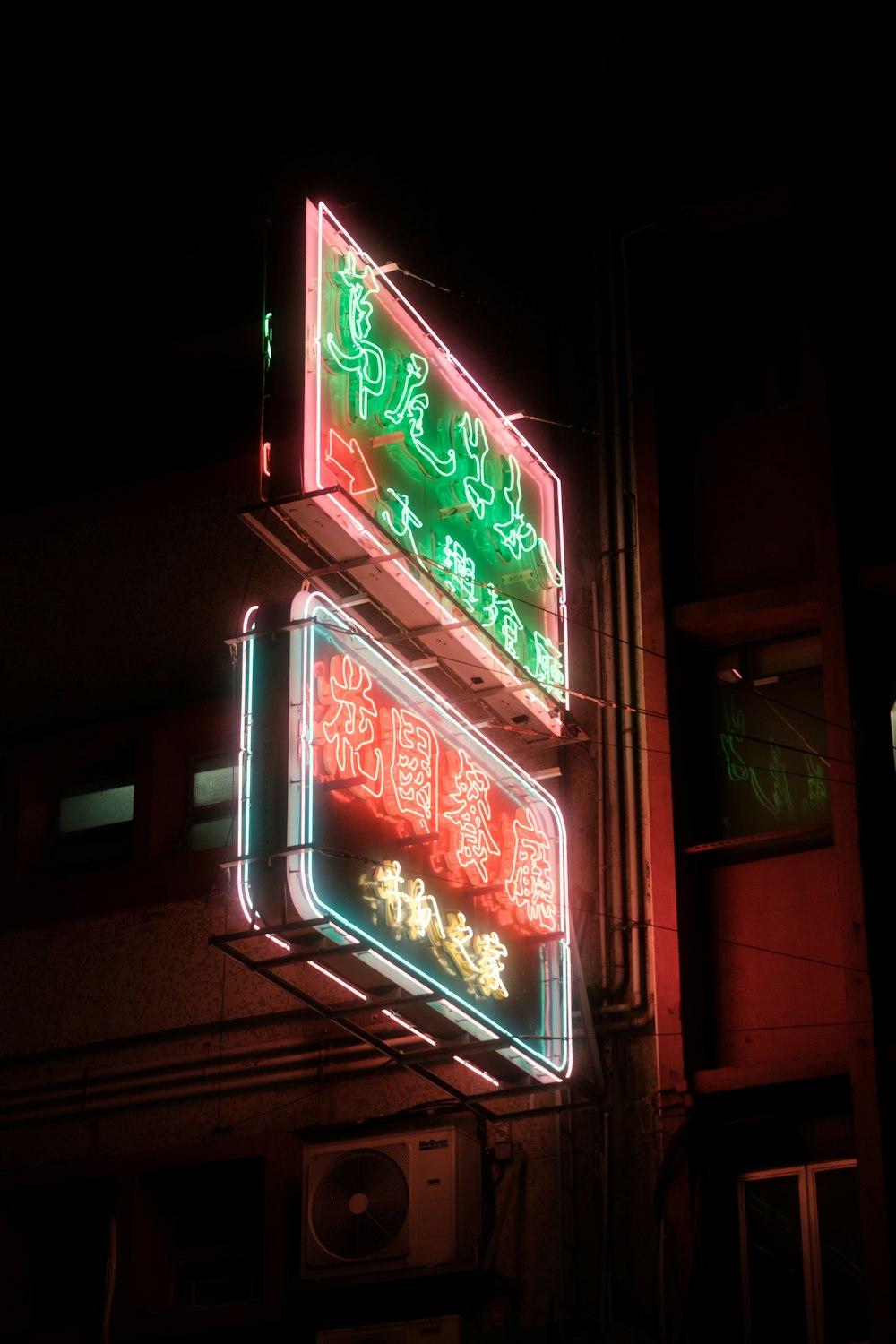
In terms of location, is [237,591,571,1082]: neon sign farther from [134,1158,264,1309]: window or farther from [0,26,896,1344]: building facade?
[134,1158,264,1309]: window

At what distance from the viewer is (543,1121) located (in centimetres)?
1159

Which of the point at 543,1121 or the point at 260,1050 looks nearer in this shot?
the point at 543,1121

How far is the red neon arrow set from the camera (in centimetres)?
1023

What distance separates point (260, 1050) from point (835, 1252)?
411cm

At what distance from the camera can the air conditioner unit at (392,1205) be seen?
35.8 feet

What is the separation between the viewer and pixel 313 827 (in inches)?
365

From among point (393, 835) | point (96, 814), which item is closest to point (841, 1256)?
point (393, 835)

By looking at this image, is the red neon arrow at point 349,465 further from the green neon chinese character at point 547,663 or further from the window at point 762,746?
the window at point 762,746

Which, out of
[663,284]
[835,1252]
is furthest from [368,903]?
[663,284]

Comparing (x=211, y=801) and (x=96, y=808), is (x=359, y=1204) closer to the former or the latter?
(x=211, y=801)

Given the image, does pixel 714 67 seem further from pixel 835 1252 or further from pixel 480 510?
pixel 835 1252

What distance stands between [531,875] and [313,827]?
94.5 inches

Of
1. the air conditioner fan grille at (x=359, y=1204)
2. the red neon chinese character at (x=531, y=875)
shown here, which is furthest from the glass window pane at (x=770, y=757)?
the air conditioner fan grille at (x=359, y=1204)

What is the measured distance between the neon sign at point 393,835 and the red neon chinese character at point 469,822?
1cm
